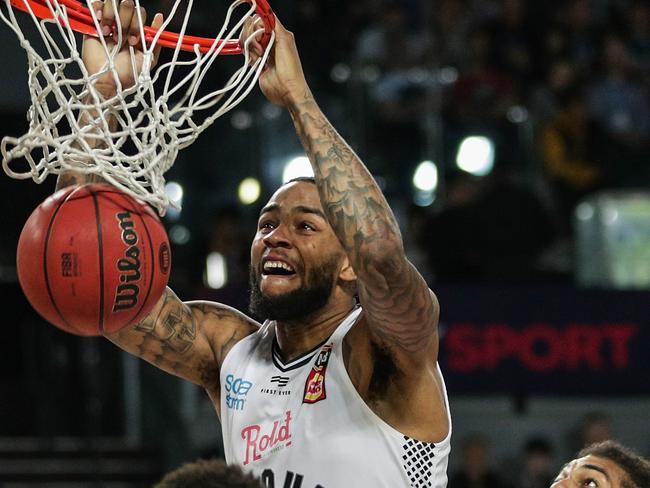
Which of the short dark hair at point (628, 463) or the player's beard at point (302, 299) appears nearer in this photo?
the short dark hair at point (628, 463)

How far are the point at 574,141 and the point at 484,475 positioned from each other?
2.48 meters

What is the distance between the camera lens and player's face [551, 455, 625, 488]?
3502mm

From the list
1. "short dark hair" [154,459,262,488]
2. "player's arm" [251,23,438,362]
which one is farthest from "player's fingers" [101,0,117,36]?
"short dark hair" [154,459,262,488]

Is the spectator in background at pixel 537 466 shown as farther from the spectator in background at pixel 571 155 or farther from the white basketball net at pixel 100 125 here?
the white basketball net at pixel 100 125

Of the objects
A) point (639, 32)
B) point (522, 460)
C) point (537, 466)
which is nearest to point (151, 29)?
point (537, 466)

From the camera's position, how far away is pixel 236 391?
3750 mm

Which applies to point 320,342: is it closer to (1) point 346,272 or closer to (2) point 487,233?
(1) point 346,272

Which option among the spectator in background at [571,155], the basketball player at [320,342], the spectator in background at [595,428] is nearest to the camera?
the basketball player at [320,342]

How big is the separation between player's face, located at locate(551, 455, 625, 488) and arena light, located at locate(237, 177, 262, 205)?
4.30 meters

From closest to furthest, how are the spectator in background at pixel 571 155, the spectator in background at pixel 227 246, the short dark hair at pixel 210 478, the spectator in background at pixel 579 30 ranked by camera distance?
the short dark hair at pixel 210 478
the spectator in background at pixel 227 246
the spectator in background at pixel 571 155
the spectator in background at pixel 579 30

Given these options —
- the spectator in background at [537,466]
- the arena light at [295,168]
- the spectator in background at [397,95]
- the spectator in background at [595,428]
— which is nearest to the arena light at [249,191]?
the arena light at [295,168]

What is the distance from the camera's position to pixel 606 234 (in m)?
7.72

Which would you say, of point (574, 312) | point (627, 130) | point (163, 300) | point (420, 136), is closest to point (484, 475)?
point (574, 312)

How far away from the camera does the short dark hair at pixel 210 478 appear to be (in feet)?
7.24
